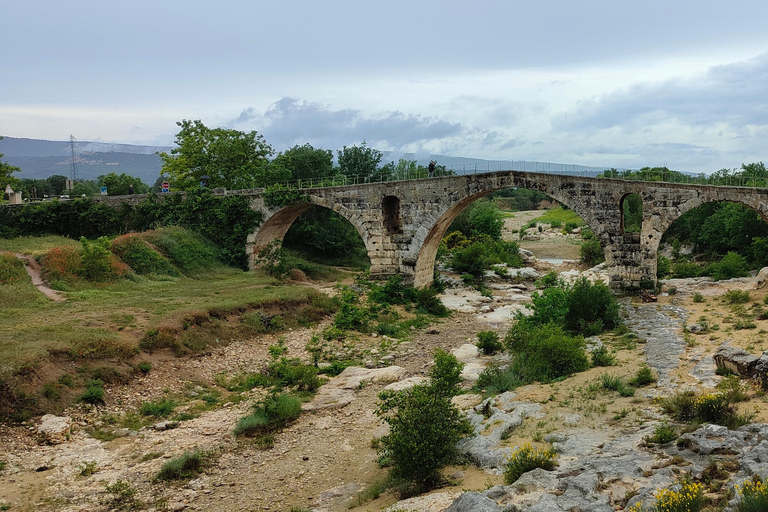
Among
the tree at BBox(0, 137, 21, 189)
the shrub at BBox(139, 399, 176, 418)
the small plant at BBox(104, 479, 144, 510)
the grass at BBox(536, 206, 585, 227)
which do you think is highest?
the tree at BBox(0, 137, 21, 189)

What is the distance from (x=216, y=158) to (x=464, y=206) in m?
19.8

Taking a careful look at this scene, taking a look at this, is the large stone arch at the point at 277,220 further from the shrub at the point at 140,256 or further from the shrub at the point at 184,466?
the shrub at the point at 184,466

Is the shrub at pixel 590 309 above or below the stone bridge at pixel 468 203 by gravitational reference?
Result: below

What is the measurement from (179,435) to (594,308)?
13596mm

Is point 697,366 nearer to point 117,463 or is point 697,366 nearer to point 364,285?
point 117,463

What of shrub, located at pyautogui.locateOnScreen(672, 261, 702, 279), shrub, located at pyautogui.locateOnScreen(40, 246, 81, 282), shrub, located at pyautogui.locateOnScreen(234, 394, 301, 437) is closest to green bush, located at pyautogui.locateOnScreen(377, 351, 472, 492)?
shrub, located at pyautogui.locateOnScreen(234, 394, 301, 437)

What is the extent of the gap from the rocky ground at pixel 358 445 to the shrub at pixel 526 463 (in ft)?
0.84

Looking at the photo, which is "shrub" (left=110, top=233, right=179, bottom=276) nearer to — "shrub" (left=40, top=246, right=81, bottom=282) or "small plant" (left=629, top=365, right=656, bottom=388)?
"shrub" (left=40, top=246, right=81, bottom=282)

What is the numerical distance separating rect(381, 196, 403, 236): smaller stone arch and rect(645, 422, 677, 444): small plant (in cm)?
2087

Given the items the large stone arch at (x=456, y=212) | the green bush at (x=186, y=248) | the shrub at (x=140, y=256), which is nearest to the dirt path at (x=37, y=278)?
the shrub at (x=140, y=256)

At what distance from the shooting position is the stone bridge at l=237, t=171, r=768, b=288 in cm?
2427

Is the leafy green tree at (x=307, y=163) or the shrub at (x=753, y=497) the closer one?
the shrub at (x=753, y=497)

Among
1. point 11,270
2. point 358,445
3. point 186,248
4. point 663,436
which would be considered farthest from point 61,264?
point 663,436

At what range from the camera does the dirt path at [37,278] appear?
72.1ft
